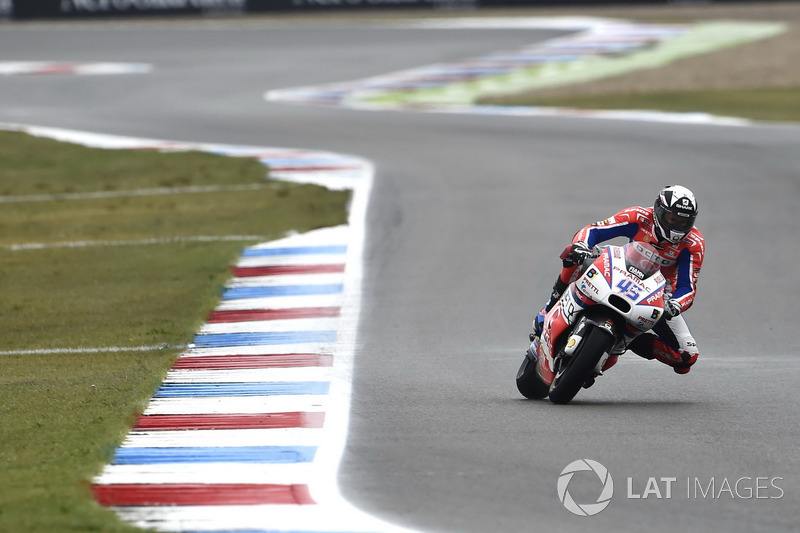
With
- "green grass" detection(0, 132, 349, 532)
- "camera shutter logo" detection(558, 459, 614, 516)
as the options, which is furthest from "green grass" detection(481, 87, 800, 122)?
"camera shutter logo" detection(558, 459, 614, 516)

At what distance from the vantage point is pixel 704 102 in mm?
24859

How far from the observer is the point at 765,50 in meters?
31.0

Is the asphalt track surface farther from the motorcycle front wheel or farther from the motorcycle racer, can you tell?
the motorcycle racer

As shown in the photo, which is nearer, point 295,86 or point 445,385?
point 445,385

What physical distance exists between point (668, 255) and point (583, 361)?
1.06m

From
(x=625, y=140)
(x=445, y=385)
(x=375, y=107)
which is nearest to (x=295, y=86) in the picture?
(x=375, y=107)

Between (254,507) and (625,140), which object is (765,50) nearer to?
(625,140)

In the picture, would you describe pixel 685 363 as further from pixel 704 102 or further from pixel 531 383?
pixel 704 102

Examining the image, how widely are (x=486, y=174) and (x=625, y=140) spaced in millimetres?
3626

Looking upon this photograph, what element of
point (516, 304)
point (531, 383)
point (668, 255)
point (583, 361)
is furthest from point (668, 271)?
point (516, 304)

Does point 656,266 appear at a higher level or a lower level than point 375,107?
higher

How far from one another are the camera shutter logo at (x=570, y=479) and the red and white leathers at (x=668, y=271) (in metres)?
1.79

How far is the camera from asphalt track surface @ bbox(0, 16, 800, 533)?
6.62 m

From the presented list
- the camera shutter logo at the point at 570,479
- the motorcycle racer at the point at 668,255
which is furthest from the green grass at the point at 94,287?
the motorcycle racer at the point at 668,255
